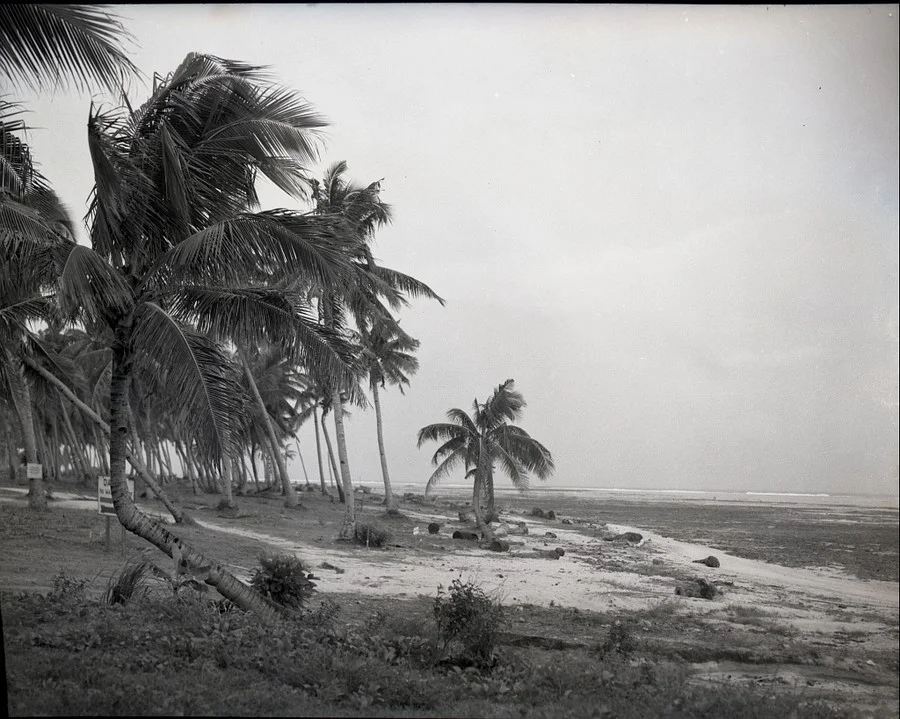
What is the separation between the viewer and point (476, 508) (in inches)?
353

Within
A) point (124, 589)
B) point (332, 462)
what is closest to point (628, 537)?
point (332, 462)

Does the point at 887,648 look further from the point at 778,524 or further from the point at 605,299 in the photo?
the point at 605,299

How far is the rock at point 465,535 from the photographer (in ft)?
28.0

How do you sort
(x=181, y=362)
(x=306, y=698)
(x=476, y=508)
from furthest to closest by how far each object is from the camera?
(x=476, y=508) < (x=181, y=362) < (x=306, y=698)

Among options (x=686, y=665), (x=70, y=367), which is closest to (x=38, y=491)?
(x=70, y=367)

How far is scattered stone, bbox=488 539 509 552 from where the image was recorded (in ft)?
27.2

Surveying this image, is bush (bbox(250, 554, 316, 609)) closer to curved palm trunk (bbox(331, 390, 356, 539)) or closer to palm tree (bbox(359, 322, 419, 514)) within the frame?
curved palm trunk (bbox(331, 390, 356, 539))

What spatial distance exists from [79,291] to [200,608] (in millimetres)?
3134

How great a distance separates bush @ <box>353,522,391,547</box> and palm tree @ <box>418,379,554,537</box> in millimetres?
869

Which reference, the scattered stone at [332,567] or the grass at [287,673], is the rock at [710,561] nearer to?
the grass at [287,673]

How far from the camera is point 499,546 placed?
27.4 feet

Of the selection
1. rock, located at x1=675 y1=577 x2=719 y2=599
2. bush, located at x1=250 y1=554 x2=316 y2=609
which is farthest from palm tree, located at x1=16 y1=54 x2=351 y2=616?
rock, located at x1=675 y1=577 x2=719 y2=599

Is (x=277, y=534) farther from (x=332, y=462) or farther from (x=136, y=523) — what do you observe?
(x=136, y=523)

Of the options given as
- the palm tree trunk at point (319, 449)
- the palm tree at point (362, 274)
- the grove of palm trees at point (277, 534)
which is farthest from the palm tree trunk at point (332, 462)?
the palm tree at point (362, 274)
